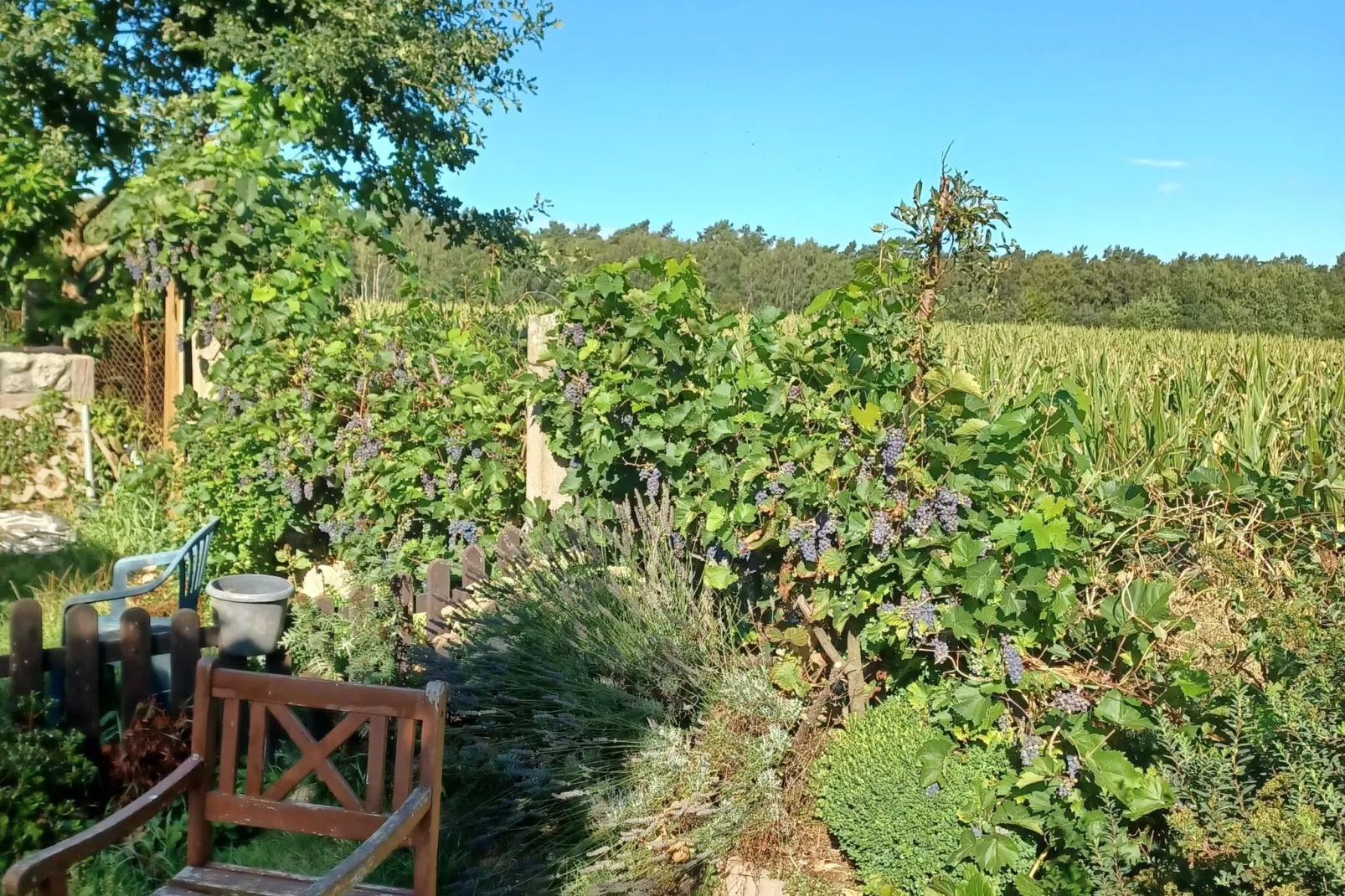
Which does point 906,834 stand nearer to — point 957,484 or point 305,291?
point 957,484

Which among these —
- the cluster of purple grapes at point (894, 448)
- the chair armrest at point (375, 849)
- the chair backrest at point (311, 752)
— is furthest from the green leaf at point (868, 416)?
the chair armrest at point (375, 849)

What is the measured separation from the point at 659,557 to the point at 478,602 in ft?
2.89

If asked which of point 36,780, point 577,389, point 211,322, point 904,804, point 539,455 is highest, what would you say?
point 211,322

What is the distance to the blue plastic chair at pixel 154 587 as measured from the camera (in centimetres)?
342

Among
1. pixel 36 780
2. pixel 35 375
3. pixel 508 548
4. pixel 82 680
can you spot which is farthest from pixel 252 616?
pixel 35 375

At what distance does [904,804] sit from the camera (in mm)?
2512

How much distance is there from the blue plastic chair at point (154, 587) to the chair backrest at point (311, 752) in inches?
55.4

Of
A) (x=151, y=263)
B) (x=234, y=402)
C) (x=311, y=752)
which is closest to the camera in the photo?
(x=311, y=752)

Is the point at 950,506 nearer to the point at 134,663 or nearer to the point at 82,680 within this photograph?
the point at 134,663

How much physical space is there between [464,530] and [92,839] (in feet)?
8.42

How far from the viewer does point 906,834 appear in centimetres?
249

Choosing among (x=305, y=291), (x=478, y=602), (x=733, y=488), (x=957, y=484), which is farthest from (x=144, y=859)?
(x=305, y=291)

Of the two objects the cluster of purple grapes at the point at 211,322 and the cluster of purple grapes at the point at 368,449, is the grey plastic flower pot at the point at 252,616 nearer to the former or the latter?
the cluster of purple grapes at the point at 368,449

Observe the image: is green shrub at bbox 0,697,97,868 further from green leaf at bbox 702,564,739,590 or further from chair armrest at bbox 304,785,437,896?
green leaf at bbox 702,564,739,590
